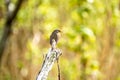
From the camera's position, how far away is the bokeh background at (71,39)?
11.1ft

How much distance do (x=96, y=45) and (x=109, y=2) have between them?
64 cm

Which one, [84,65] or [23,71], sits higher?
[23,71]

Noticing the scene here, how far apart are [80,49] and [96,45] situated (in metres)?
0.55

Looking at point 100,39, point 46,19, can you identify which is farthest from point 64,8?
point 100,39

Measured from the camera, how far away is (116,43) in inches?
155

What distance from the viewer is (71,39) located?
3.37 meters

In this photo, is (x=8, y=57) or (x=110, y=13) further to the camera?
(x=8, y=57)

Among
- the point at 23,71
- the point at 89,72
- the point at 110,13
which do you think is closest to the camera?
the point at 89,72

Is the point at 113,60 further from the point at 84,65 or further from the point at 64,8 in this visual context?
the point at 64,8

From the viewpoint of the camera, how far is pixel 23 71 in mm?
4504

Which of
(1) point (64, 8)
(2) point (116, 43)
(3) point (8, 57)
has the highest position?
(1) point (64, 8)

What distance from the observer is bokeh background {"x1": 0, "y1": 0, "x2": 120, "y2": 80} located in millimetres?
3391

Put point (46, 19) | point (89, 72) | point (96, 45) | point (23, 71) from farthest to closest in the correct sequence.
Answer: point (46, 19) → point (23, 71) → point (96, 45) → point (89, 72)

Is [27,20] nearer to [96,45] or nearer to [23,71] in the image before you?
[23,71]
